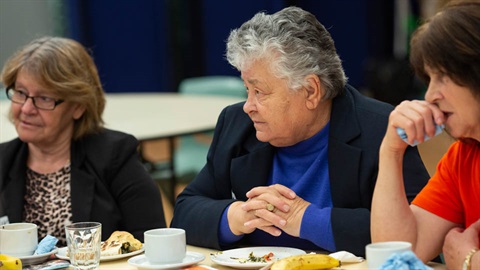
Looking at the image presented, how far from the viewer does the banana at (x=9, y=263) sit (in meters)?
2.09

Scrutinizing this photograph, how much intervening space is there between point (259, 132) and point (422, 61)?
0.67 m

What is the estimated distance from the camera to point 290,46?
2477 mm

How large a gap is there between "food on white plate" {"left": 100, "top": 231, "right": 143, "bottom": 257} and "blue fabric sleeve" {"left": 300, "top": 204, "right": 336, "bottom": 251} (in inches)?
18.6

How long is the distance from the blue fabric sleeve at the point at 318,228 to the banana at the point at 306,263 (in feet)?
1.18

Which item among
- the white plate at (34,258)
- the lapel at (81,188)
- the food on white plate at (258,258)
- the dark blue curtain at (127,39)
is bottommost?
the dark blue curtain at (127,39)

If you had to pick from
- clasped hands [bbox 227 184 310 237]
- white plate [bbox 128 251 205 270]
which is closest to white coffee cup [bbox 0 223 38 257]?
white plate [bbox 128 251 205 270]

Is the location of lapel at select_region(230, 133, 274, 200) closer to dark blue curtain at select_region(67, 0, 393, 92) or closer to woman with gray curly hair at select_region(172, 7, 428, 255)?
woman with gray curly hair at select_region(172, 7, 428, 255)

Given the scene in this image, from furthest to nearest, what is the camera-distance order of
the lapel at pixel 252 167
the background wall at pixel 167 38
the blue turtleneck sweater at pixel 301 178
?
the background wall at pixel 167 38
the lapel at pixel 252 167
the blue turtleneck sweater at pixel 301 178

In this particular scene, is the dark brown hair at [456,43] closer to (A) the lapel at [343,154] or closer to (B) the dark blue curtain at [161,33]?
(A) the lapel at [343,154]

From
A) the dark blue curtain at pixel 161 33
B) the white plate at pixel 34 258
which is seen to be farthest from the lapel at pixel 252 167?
the dark blue curtain at pixel 161 33

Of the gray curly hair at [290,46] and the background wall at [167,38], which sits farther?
the background wall at [167,38]

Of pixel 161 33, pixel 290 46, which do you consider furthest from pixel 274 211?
pixel 161 33

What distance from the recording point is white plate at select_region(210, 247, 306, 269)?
2.12 m

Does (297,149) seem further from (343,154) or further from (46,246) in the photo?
(46,246)
